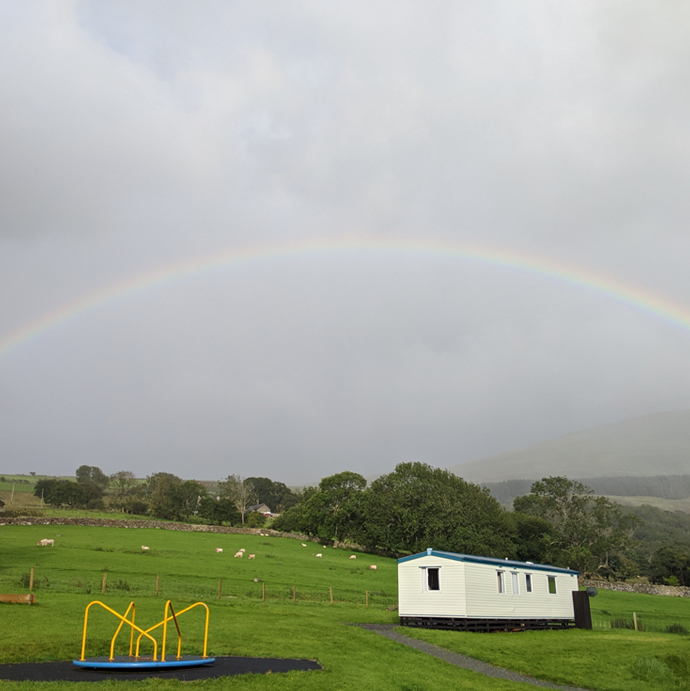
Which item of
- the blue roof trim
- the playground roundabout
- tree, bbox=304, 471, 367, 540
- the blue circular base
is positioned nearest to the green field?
the playground roundabout

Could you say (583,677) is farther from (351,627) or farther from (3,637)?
(3,637)

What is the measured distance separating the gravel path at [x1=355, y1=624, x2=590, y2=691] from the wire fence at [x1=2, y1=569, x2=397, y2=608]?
1011 cm

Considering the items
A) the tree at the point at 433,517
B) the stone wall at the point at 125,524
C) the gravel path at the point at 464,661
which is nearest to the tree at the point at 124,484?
the stone wall at the point at 125,524

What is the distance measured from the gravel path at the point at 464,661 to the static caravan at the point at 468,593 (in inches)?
126

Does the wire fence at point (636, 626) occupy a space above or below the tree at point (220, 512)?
below

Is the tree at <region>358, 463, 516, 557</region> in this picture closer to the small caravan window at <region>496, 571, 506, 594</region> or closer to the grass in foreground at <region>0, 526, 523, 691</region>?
the grass in foreground at <region>0, 526, 523, 691</region>

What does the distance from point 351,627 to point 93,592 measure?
14802mm

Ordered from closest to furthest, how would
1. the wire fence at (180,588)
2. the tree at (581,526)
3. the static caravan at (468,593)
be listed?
1. the static caravan at (468,593)
2. the wire fence at (180,588)
3. the tree at (581,526)

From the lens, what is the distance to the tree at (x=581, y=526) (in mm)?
84125

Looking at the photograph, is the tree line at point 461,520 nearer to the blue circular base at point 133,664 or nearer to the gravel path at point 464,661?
the gravel path at point 464,661

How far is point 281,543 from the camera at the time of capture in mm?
77875

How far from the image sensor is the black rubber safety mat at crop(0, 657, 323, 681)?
44.9 feet

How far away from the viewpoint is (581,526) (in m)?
86.8

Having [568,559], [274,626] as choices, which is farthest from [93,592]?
[568,559]
